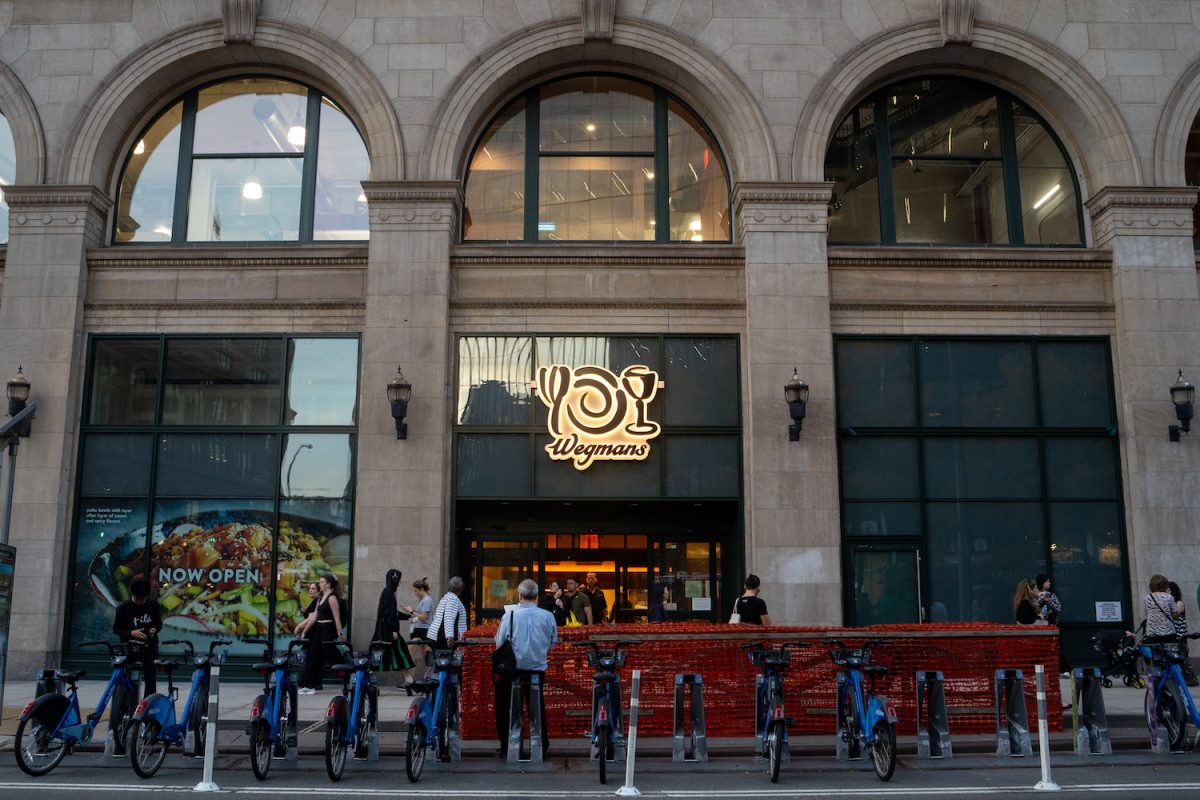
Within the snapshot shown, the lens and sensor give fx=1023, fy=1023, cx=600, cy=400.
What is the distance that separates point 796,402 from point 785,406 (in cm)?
39

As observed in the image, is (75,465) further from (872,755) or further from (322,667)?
(872,755)

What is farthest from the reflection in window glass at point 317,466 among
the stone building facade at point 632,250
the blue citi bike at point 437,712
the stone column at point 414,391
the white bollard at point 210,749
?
the white bollard at point 210,749

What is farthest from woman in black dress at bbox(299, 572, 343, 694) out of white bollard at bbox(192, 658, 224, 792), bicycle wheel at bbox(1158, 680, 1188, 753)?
bicycle wheel at bbox(1158, 680, 1188, 753)

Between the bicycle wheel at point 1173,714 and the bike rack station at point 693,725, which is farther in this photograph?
the bicycle wheel at point 1173,714

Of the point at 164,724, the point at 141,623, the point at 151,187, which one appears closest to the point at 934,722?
the point at 164,724

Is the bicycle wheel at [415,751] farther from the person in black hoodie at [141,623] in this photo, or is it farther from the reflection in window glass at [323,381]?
the reflection in window glass at [323,381]

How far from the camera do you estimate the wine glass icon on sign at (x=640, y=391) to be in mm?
17922

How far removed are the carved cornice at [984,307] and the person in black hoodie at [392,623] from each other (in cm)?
915

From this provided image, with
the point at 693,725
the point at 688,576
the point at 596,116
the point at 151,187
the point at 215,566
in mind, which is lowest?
the point at 693,725

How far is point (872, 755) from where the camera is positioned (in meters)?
9.88

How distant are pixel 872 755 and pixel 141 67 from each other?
1717 centimetres

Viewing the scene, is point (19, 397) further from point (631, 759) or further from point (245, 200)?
point (631, 759)

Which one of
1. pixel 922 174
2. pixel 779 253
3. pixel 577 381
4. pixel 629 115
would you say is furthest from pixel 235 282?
pixel 922 174

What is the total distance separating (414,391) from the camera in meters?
17.6
